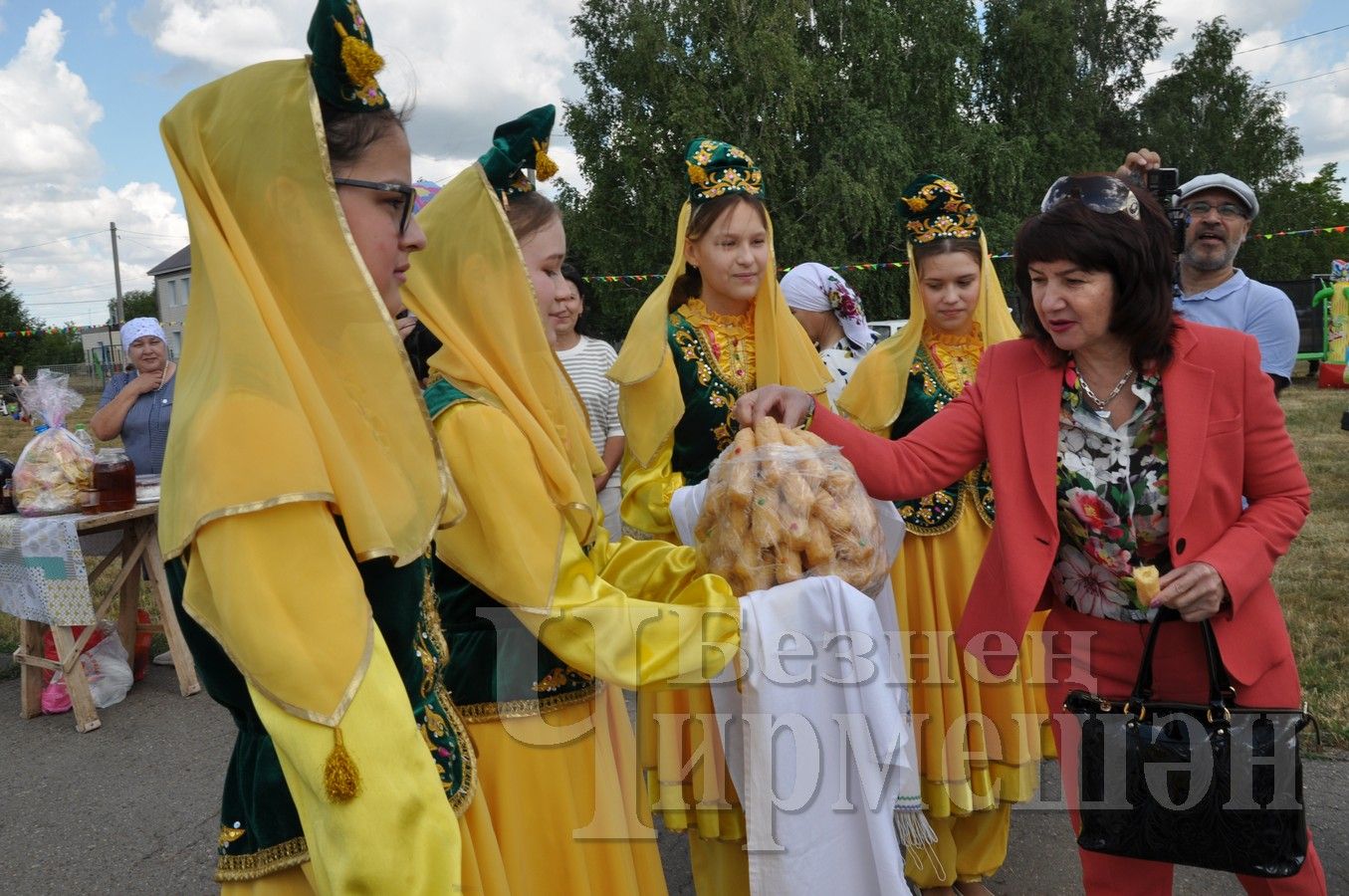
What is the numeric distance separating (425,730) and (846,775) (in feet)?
2.98

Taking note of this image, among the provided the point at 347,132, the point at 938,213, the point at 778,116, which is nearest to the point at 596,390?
the point at 938,213

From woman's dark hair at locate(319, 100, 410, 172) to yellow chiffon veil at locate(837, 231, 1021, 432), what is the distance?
233 cm

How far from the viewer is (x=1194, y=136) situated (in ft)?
109

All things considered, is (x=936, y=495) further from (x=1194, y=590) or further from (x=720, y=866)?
(x=720, y=866)

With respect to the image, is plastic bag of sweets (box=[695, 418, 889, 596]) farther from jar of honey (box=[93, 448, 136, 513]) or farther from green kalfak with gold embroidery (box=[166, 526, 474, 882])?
jar of honey (box=[93, 448, 136, 513])

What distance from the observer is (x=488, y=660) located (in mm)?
2041

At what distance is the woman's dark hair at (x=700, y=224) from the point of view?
3.29m

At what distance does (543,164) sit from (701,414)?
1229 millimetres

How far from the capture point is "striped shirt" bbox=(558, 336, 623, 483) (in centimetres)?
535

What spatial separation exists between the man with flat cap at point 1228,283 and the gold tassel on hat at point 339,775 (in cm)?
387

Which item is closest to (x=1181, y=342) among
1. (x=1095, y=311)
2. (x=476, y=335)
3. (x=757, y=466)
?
(x=1095, y=311)

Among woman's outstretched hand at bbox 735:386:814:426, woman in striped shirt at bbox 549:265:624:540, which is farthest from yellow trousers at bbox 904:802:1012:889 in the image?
woman in striped shirt at bbox 549:265:624:540

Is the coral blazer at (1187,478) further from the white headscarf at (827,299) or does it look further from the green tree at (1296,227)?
the green tree at (1296,227)

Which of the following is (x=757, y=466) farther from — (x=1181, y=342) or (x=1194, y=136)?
(x=1194, y=136)
